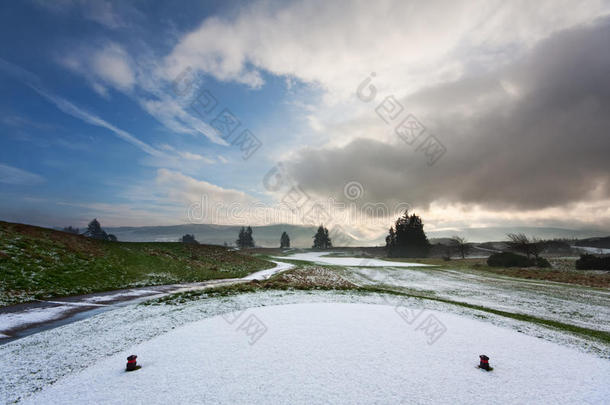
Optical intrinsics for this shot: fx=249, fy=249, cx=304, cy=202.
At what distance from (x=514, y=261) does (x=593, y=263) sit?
9725mm

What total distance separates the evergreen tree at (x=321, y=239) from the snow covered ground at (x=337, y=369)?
116 metres

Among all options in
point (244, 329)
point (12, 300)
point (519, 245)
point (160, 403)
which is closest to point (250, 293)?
point (244, 329)

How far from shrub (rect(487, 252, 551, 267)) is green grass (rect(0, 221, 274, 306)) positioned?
4744 cm

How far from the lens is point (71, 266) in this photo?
22812mm

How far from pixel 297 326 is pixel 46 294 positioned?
62.3 ft

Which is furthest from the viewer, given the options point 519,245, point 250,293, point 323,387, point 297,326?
point 519,245

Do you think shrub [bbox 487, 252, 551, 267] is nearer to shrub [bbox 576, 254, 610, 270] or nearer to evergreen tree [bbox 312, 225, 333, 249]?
shrub [bbox 576, 254, 610, 270]

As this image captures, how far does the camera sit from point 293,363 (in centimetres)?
732

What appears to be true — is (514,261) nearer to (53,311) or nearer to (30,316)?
(53,311)

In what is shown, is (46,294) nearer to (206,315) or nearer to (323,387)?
(206,315)

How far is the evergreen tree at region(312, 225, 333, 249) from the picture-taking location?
12650 centimetres

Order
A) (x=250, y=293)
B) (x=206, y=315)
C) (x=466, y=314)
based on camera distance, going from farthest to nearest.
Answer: (x=250, y=293), (x=466, y=314), (x=206, y=315)

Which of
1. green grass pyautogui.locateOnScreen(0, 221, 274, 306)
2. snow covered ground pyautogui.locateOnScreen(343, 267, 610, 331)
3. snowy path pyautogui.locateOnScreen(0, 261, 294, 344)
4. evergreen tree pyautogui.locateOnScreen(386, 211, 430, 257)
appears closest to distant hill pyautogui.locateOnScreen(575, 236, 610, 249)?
→ evergreen tree pyautogui.locateOnScreen(386, 211, 430, 257)

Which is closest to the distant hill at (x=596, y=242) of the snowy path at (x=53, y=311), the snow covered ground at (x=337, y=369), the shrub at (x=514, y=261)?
the shrub at (x=514, y=261)
